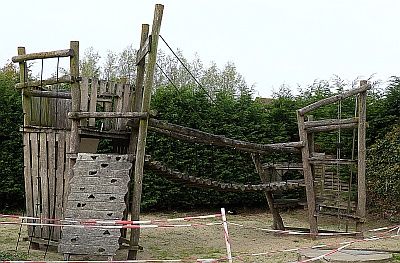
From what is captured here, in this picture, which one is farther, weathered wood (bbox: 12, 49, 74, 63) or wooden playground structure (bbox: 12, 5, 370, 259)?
weathered wood (bbox: 12, 49, 74, 63)

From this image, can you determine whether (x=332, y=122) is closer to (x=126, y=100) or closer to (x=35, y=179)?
(x=126, y=100)

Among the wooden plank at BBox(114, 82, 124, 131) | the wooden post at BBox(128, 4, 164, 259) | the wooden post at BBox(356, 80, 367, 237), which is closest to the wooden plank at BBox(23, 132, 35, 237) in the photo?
the wooden plank at BBox(114, 82, 124, 131)

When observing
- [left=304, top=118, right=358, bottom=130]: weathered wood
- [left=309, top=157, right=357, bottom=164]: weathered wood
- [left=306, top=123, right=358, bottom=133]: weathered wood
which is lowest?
[left=309, top=157, right=357, bottom=164]: weathered wood

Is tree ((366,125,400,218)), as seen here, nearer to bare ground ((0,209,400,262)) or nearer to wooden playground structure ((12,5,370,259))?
bare ground ((0,209,400,262))

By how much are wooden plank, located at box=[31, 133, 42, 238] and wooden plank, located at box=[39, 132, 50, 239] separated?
0.08 metres

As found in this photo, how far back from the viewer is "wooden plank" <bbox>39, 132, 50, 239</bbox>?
7.50 metres

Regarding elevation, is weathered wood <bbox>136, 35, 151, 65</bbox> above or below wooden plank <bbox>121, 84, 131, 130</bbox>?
above

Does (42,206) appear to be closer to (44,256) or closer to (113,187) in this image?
(44,256)

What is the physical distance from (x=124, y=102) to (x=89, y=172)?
127 centimetres

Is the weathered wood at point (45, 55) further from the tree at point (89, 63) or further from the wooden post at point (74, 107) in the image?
the tree at point (89, 63)

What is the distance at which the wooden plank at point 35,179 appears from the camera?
7.59 metres

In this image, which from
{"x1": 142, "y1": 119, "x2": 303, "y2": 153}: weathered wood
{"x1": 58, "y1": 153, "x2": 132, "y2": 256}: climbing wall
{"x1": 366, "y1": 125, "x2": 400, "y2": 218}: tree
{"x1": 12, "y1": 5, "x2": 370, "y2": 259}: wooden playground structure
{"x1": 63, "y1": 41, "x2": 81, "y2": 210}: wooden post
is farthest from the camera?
{"x1": 366, "y1": 125, "x2": 400, "y2": 218}: tree

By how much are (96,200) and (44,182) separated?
51.7 inches

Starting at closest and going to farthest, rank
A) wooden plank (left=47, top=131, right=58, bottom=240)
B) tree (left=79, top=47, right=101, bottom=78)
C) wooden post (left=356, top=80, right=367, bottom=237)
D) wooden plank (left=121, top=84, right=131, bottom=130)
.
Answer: wooden plank (left=47, top=131, right=58, bottom=240) → wooden plank (left=121, top=84, right=131, bottom=130) → wooden post (left=356, top=80, right=367, bottom=237) → tree (left=79, top=47, right=101, bottom=78)
